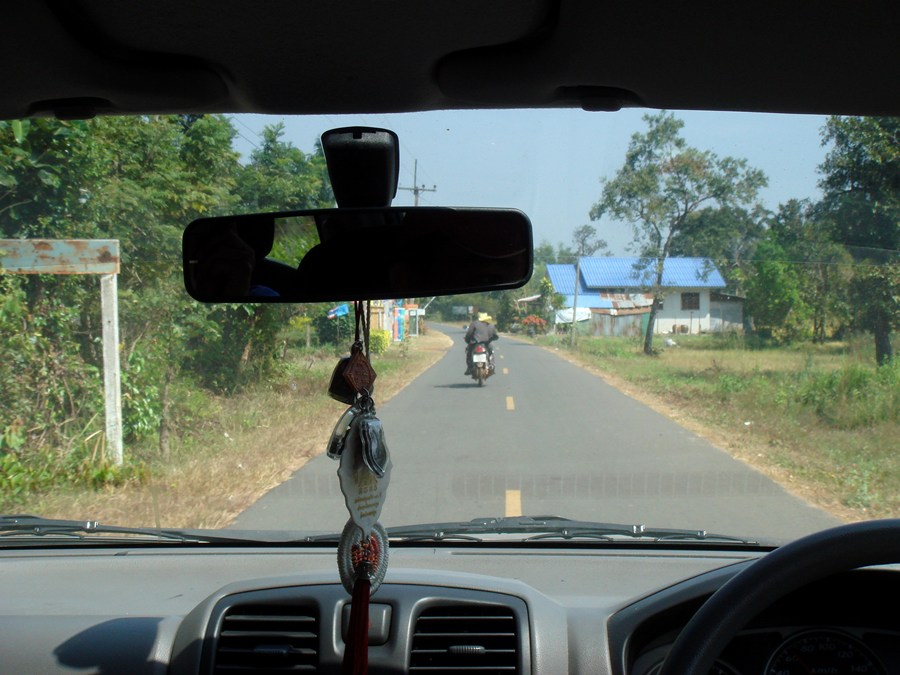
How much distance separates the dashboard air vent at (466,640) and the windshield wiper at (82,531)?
127 cm

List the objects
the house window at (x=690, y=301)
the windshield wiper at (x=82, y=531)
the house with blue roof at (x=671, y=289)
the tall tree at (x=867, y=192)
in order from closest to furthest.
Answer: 1. the tall tree at (x=867, y=192)
2. the windshield wiper at (x=82, y=531)
3. the house with blue roof at (x=671, y=289)
4. the house window at (x=690, y=301)

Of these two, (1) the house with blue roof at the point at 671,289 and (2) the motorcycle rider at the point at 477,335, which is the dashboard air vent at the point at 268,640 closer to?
(1) the house with blue roof at the point at 671,289

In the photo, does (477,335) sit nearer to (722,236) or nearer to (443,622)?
(722,236)

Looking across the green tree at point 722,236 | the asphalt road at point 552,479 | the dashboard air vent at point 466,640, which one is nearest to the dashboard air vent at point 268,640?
the dashboard air vent at point 466,640

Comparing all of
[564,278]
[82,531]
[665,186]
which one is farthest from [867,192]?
[564,278]

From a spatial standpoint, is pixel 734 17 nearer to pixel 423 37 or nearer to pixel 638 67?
pixel 638 67

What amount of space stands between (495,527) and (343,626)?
1146 millimetres

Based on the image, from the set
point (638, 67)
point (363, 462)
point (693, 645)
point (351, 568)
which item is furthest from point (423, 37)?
point (693, 645)

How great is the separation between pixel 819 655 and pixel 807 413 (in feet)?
23.8

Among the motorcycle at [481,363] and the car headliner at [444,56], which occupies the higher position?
the car headliner at [444,56]

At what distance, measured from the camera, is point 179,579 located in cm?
359

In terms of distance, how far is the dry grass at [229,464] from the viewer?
5.34m

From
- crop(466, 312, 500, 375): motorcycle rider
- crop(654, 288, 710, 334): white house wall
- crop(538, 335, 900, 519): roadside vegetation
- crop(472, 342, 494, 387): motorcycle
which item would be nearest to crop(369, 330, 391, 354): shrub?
crop(654, 288, 710, 334): white house wall

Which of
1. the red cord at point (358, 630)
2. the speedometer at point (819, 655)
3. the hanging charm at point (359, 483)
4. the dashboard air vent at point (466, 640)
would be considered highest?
the hanging charm at point (359, 483)
